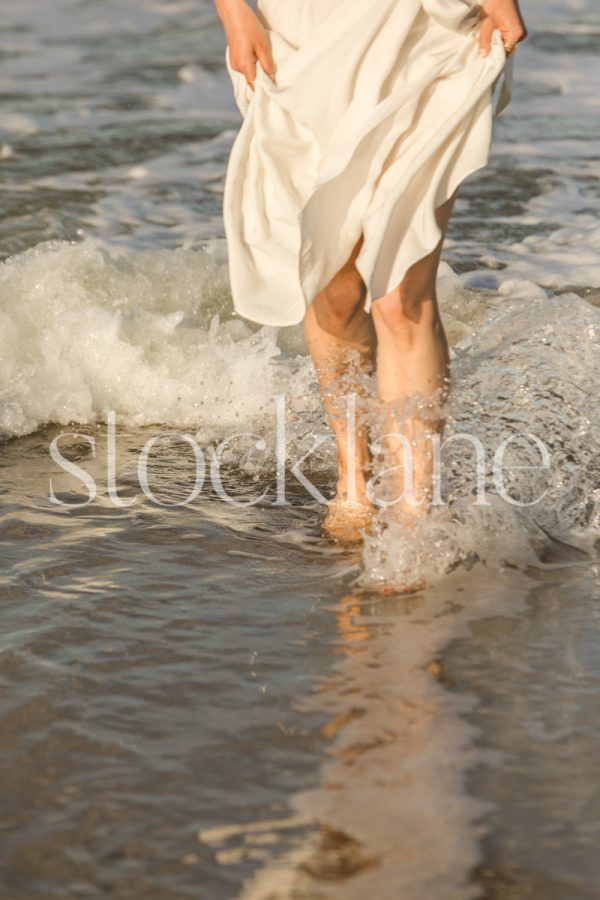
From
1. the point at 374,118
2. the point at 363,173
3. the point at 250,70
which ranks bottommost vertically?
the point at 363,173

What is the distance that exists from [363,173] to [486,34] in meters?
0.39

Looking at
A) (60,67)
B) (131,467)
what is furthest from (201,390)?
(60,67)

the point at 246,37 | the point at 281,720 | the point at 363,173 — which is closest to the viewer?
the point at 281,720

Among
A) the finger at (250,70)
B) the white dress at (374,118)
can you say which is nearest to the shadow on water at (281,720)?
the white dress at (374,118)

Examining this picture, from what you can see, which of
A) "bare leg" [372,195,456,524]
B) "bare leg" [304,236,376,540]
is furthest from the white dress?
"bare leg" [304,236,376,540]

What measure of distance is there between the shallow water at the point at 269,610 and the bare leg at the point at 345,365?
189mm

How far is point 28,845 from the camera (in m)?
2.17

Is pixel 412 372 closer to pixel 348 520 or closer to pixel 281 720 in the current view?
pixel 348 520

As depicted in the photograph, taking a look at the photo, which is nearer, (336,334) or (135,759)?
(135,759)

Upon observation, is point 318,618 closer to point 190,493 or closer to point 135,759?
point 135,759

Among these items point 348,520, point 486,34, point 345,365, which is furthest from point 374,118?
point 348,520

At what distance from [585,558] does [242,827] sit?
4.83ft

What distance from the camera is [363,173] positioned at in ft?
9.57

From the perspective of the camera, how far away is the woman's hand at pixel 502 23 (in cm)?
281
